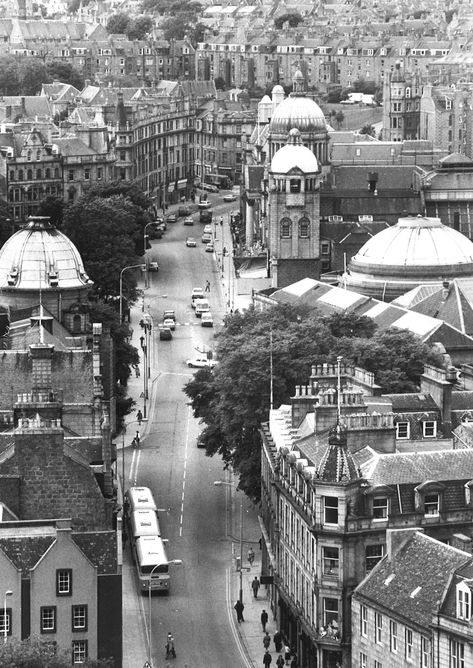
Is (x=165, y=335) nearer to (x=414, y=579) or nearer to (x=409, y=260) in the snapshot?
(x=409, y=260)

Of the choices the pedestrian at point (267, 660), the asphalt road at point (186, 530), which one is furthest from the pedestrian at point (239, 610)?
the pedestrian at point (267, 660)

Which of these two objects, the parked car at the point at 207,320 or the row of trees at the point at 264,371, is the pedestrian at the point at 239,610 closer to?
the row of trees at the point at 264,371

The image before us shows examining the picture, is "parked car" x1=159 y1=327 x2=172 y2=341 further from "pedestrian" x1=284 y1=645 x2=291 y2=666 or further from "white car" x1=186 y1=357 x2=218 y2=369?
"pedestrian" x1=284 y1=645 x2=291 y2=666

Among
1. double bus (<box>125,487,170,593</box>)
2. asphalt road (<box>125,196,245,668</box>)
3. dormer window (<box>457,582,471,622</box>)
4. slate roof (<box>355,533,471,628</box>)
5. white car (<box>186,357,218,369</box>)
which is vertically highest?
dormer window (<box>457,582,471,622</box>)

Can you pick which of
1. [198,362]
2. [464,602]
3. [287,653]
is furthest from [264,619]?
[198,362]

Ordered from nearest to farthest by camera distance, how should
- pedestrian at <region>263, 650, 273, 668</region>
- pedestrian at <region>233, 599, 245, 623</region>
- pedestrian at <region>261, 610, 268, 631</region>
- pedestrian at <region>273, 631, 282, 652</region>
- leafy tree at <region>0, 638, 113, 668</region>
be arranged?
1. leafy tree at <region>0, 638, 113, 668</region>
2. pedestrian at <region>263, 650, 273, 668</region>
3. pedestrian at <region>273, 631, 282, 652</region>
4. pedestrian at <region>261, 610, 268, 631</region>
5. pedestrian at <region>233, 599, 245, 623</region>

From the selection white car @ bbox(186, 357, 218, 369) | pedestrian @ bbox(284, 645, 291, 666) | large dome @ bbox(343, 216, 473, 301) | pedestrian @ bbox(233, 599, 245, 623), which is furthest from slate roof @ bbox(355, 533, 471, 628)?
large dome @ bbox(343, 216, 473, 301)

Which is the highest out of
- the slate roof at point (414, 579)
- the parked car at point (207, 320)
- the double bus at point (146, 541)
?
the slate roof at point (414, 579)
